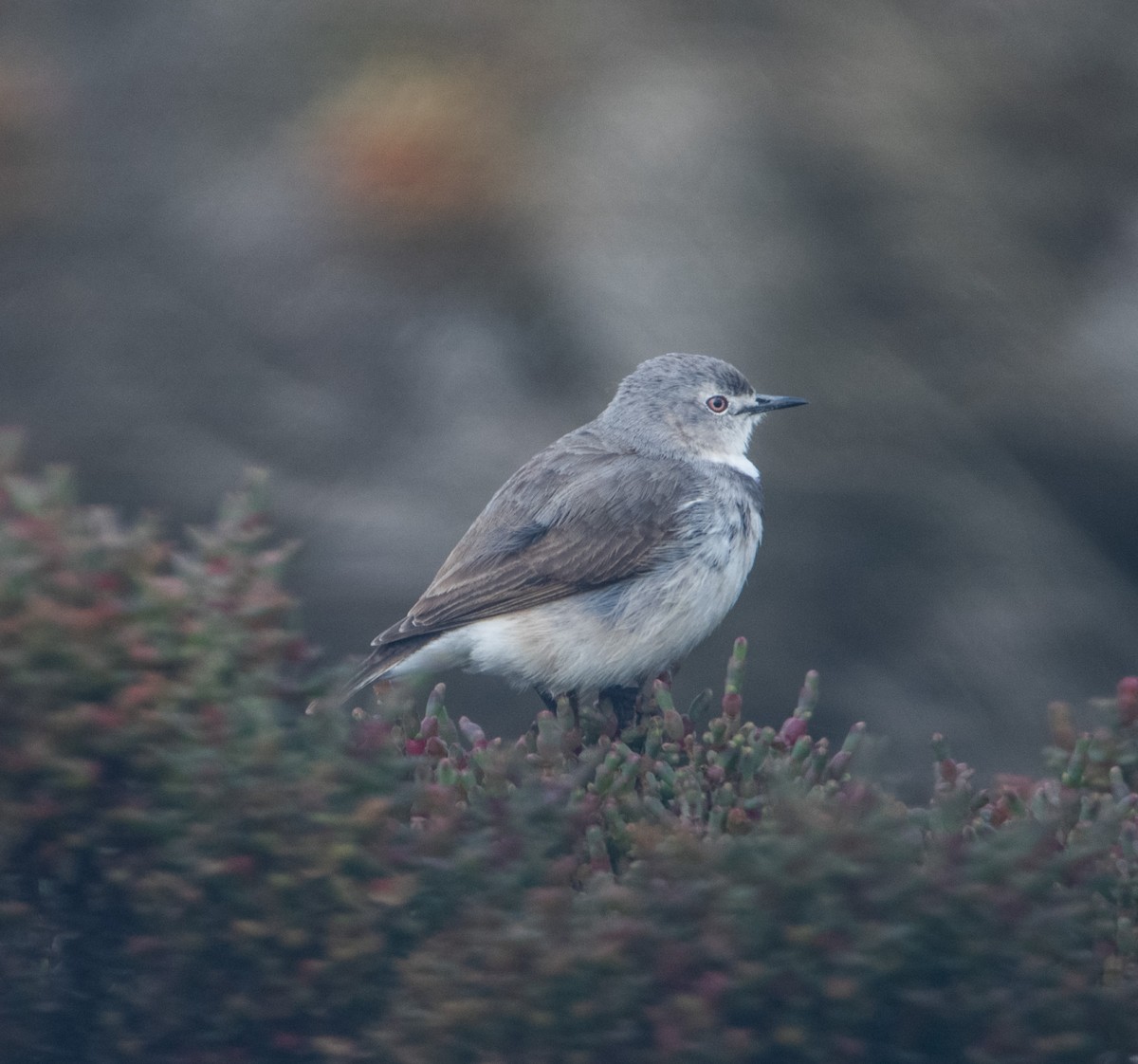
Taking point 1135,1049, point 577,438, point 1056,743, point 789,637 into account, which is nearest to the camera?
point 1135,1049

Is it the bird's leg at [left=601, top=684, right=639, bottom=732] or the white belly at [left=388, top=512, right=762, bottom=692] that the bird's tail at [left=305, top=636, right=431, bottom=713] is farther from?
the bird's leg at [left=601, top=684, right=639, bottom=732]

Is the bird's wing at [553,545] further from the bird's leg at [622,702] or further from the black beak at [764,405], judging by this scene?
the black beak at [764,405]

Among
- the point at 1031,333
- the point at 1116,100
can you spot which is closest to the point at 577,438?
the point at 1031,333

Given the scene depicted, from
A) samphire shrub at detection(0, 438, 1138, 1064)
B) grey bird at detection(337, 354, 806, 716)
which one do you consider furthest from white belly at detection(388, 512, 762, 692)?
samphire shrub at detection(0, 438, 1138, 1064)

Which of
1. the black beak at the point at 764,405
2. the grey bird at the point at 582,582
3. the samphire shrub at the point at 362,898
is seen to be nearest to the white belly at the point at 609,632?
the grey bird at the point at 582,582

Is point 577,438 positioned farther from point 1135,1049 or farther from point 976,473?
point 1135,1049

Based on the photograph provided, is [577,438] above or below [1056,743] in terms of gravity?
above

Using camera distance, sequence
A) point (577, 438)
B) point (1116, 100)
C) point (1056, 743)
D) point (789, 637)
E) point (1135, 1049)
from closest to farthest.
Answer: point (1135, 1049), point (1056, 743), point (577, 438), point (1116, 100), point (789, 637)

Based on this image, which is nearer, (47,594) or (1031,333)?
(47,594)
